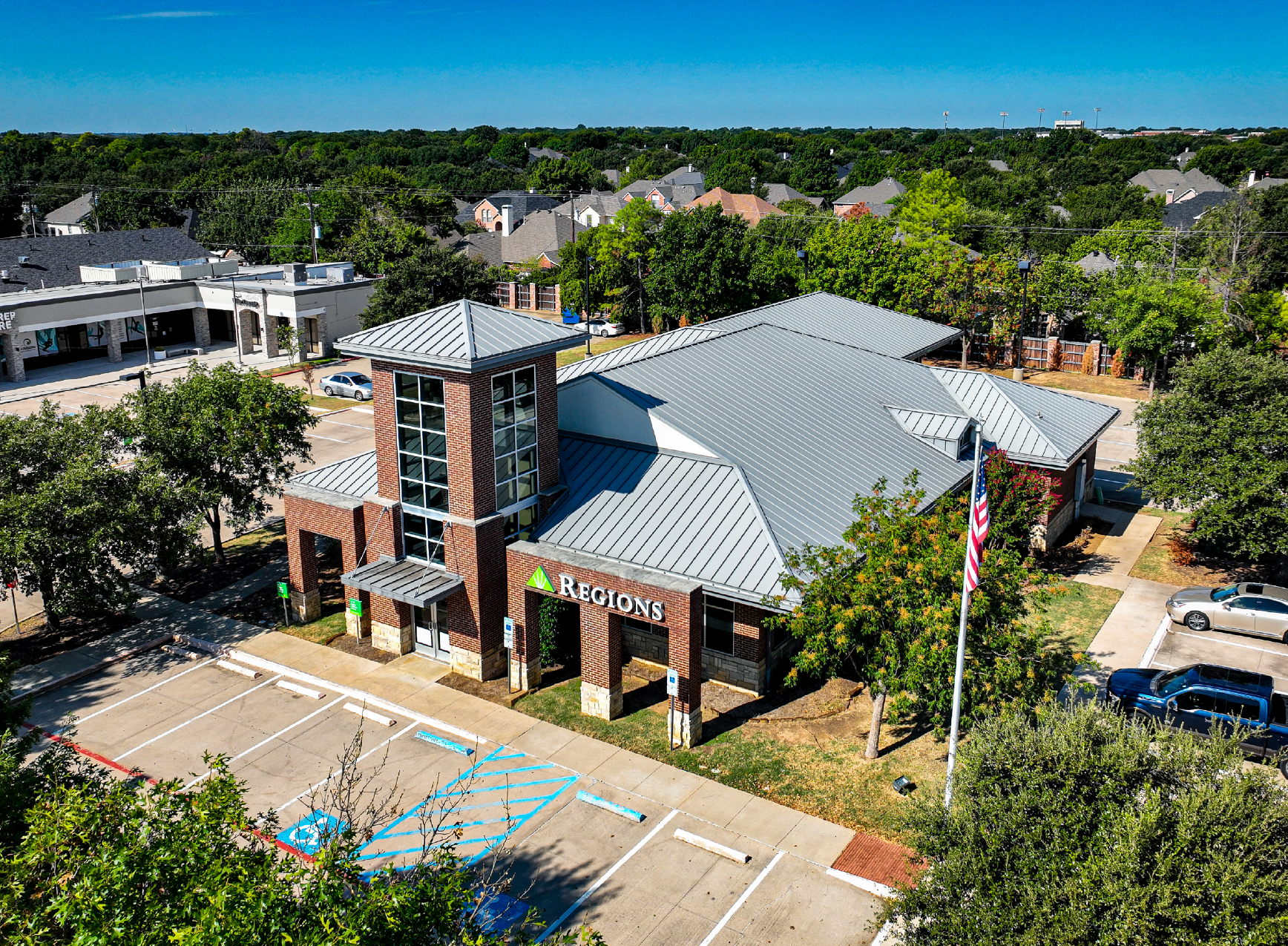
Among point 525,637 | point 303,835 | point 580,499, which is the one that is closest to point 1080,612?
point 580,499

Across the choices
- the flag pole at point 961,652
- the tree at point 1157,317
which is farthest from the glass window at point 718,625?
the tree at point 1157,317

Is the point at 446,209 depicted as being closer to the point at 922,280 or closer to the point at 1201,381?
the point at 922,280

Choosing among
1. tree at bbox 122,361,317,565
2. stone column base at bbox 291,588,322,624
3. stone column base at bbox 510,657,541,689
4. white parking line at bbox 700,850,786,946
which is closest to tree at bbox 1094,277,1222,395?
stone column base at bbox 510,657,541,689

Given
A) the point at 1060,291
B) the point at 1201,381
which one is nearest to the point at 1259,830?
the point at 1201,381

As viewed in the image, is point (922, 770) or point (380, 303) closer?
point (922, 770)

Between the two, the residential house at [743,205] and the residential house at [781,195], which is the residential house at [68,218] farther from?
the residential house at [781,195]

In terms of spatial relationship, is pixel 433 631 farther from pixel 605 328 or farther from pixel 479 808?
pixel 605 328

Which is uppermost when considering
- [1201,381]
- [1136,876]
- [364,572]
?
[1201,381]
